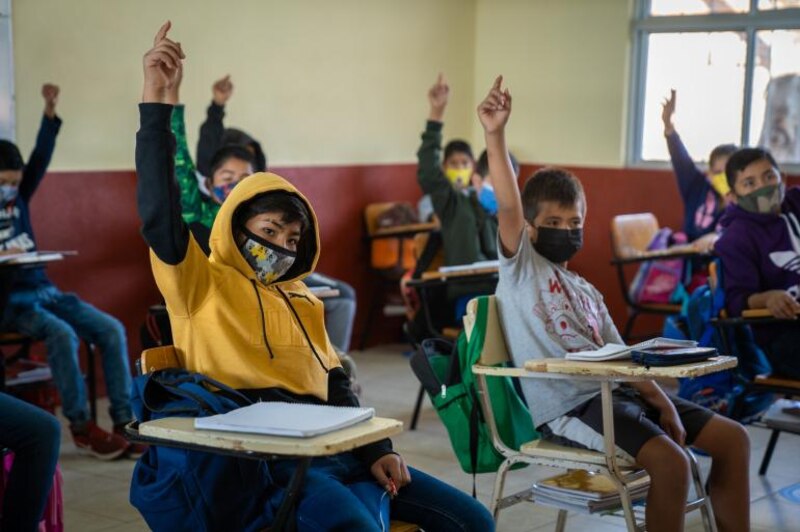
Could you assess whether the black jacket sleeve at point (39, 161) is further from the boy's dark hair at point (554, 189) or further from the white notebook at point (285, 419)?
the white notebook at point (285, 419)

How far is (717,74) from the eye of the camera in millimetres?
7047

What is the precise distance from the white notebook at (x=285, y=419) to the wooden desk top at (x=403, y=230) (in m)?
4.44

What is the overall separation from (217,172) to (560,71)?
131 inches

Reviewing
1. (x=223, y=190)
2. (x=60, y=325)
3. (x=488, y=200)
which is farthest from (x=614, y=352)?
(x=488, y=200)

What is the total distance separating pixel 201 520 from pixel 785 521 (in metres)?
2.42

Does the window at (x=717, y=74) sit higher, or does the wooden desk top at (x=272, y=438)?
the window at (x=717, y=74)

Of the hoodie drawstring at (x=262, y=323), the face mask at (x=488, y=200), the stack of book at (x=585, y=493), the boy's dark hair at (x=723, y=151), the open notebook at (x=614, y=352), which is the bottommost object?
the stack of book at (x=585, y=493)

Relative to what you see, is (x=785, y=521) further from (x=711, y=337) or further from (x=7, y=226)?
(x=7, y=226)

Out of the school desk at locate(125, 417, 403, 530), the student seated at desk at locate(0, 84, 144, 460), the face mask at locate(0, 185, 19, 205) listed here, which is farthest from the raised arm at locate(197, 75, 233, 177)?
the school desk at locate(125, 417, 403, 530)

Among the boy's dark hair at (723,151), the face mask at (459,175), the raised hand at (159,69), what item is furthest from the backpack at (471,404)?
the face mask at (459,175)

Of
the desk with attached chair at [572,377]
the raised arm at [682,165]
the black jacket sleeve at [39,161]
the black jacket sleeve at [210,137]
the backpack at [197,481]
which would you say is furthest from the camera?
the raised arm at [682,165]

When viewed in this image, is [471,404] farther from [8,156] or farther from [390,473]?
[8,156]

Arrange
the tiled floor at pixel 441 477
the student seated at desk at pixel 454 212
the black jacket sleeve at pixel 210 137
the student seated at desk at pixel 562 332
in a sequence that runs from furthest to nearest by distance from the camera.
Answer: the black jacket sleeve at pixel 210 137 < the student seated at desk at pixel 454 212 < the tiled floor at pixel 441 477 < the student seated at desk at pixel 562 332

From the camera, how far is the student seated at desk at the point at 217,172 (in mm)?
4816
